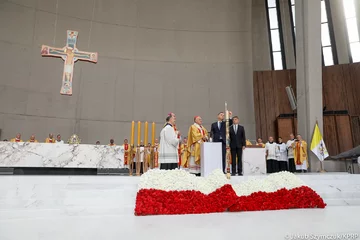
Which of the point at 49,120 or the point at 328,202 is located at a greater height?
the point at 49,120

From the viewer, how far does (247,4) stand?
14.9 metres

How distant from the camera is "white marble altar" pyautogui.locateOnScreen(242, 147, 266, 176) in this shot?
7.58 metres

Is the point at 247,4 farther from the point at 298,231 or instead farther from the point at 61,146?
the point at 298,231

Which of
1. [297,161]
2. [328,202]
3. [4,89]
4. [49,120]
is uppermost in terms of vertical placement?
[4,89]

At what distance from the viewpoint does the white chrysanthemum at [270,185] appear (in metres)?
4.31

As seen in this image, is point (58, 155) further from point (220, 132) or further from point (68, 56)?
point (220, 132)

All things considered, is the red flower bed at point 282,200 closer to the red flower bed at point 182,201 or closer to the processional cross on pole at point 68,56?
the red flower bed at point 182,201

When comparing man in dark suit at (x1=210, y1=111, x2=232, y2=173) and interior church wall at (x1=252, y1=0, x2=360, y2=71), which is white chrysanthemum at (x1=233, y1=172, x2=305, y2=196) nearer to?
man in dark suit at (x1=210, y1=111, x2=232, y2=173)

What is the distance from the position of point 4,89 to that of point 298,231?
12.3m

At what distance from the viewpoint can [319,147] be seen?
9531 millimetres

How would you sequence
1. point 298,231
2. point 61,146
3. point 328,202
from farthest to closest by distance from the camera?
point 61,146 → point 328,202 → point 298,231

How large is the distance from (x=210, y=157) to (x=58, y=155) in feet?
13.7

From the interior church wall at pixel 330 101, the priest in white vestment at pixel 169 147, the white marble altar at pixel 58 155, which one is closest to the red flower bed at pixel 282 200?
the priest in white vestment at pixel 169 147

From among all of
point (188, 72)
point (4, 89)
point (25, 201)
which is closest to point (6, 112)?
point (4, 89)
